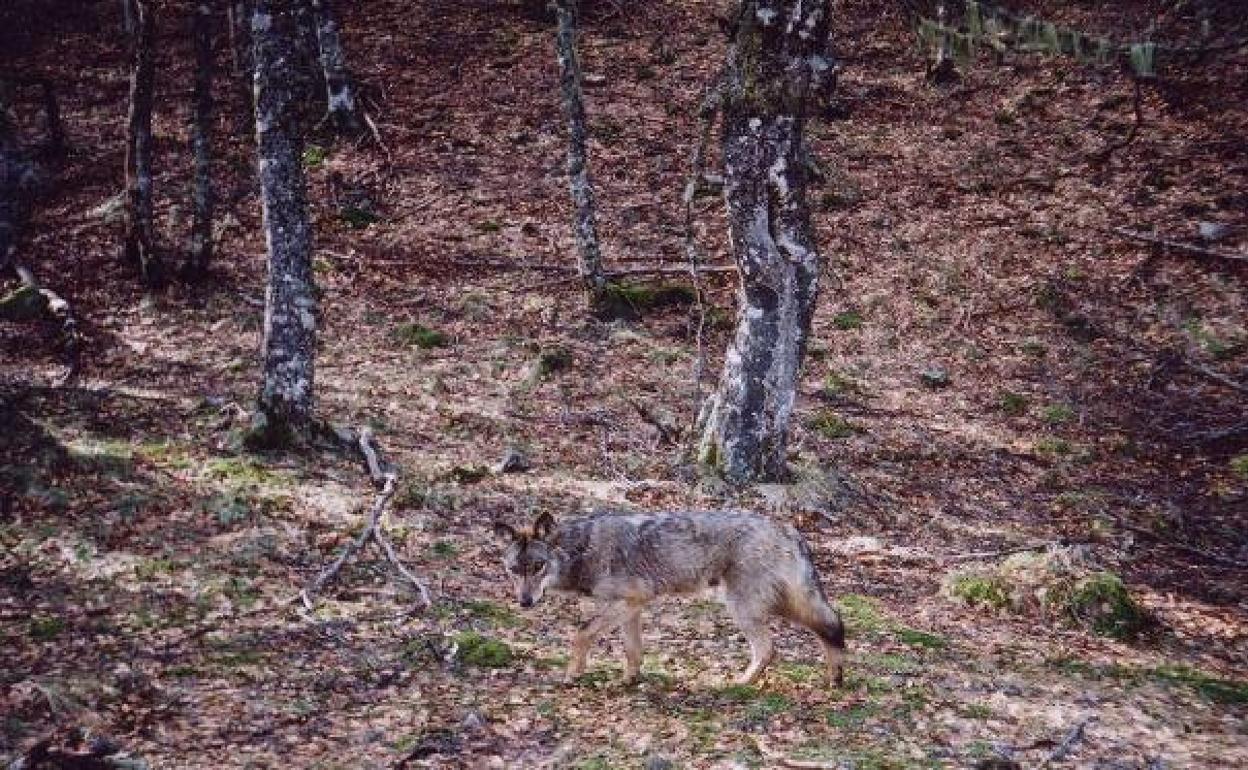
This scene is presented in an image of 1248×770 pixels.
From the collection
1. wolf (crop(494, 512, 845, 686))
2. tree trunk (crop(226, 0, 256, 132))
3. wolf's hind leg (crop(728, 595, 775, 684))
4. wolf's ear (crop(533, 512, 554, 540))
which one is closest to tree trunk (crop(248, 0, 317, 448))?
wolf (crop(494, 512, 845, 686))

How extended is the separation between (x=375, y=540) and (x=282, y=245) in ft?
12.7

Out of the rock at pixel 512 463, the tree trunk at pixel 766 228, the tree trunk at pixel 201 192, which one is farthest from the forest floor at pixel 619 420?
the tree trunk at pixel 766 228

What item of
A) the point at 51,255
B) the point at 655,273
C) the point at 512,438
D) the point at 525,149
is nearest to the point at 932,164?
the point at 655,273

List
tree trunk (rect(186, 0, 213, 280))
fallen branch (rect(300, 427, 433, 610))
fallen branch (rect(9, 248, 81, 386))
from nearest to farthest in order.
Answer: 1. fallen branch (rect(300, 427, 433, 610))
2. fallen branch (rect(9, 248, 81, 386))
3. tree trunk (rect(186, 0, 213, 280))

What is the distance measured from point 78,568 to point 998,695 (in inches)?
318

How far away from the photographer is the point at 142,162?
16484 mm

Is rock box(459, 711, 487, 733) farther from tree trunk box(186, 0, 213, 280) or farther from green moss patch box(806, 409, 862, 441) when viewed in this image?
tree trunk box(186, 0, 213, 280)

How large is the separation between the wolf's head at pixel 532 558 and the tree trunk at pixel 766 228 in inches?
208

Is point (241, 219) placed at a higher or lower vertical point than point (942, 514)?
higher

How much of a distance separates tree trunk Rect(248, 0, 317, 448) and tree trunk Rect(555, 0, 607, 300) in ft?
23.0

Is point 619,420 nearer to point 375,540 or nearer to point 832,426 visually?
point 832,426

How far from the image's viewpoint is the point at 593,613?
735cm

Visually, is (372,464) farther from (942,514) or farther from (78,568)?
(942,514)

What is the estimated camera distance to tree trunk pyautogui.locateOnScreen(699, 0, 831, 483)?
455 inches
